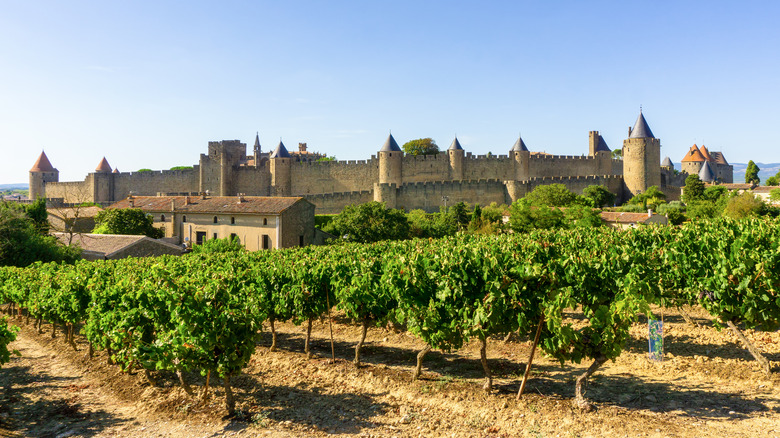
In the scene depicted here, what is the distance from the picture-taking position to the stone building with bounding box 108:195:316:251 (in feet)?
91.9

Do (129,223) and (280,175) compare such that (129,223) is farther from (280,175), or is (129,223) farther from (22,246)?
(280,175)

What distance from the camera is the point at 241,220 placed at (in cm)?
2877

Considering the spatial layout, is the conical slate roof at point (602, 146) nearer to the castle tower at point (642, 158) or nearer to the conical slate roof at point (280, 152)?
the castle tower at point (642, 158)

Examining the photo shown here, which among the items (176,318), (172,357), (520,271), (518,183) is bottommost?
(172,357)

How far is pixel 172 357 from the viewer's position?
7301 millimetres

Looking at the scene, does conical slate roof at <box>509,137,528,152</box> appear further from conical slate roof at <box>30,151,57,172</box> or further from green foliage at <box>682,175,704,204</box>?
conical slate roof at <box>30,151,57,172</box>

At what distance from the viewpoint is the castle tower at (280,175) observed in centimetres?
5091

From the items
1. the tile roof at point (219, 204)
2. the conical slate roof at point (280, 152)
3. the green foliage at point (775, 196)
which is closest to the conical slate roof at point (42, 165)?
the conical slate roof at point (280, 152)

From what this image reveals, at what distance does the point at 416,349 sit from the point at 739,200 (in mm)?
32701

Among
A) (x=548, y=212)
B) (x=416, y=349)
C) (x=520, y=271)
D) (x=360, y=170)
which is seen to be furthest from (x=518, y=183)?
(x=520, y=271)

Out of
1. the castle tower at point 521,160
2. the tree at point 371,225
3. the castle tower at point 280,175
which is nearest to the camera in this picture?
the tree at point 371,225

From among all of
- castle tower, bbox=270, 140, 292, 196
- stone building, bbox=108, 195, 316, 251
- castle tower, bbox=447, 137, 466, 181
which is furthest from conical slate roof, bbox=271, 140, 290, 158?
stone building, bbox=108, 195, 316, 251

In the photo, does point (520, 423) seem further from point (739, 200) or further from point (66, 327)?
point (739, 200)

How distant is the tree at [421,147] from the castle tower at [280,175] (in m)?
18.4
